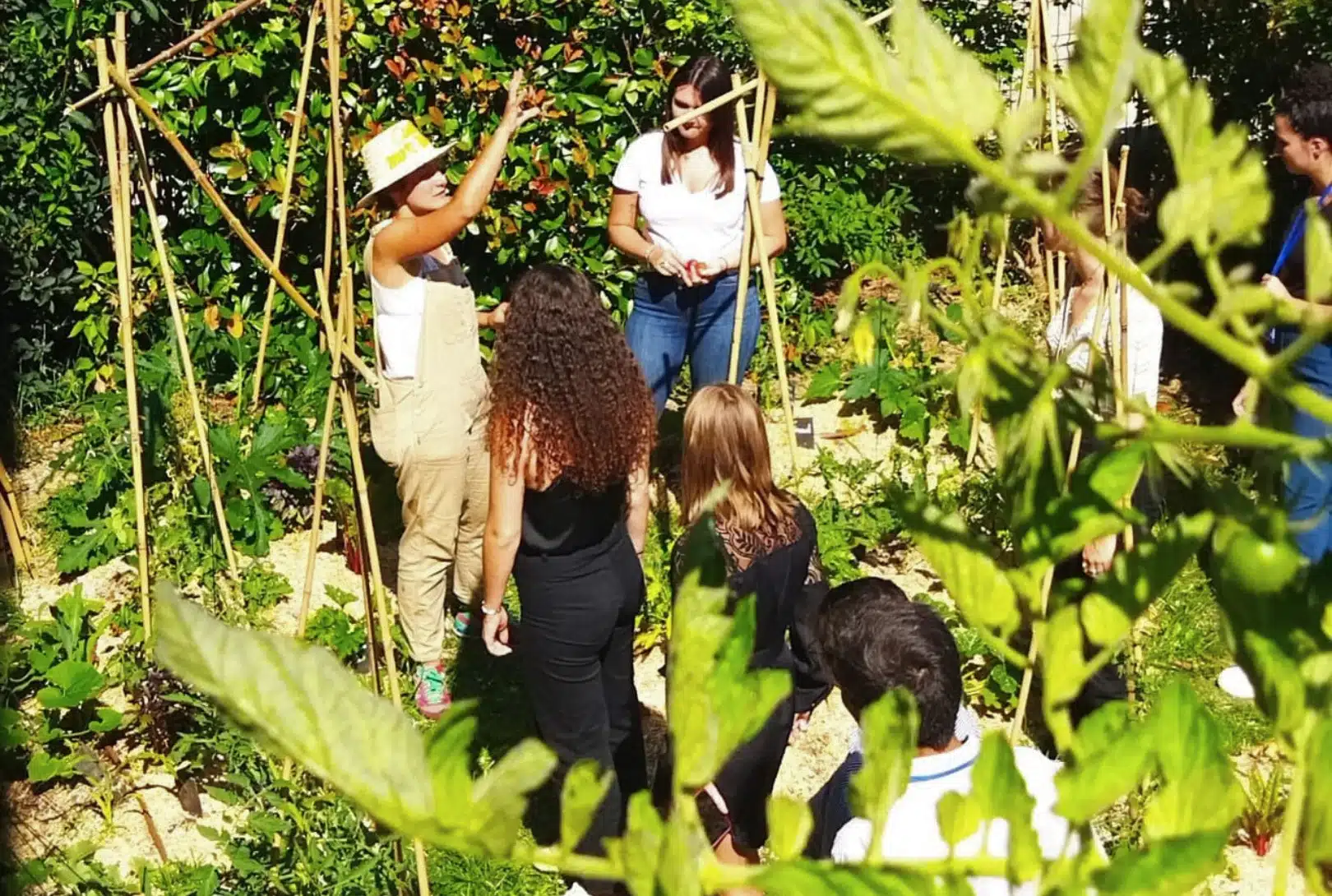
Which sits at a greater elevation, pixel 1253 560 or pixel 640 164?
pixel 1253 560

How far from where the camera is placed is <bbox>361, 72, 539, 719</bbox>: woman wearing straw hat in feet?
11.3

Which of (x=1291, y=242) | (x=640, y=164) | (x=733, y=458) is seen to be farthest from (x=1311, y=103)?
(x=640, y=164)

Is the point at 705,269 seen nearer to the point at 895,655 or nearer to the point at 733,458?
the point at 733,458

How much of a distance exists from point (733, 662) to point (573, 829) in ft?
0.29

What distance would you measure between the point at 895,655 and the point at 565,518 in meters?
0.96

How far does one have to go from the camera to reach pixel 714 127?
3.98 m

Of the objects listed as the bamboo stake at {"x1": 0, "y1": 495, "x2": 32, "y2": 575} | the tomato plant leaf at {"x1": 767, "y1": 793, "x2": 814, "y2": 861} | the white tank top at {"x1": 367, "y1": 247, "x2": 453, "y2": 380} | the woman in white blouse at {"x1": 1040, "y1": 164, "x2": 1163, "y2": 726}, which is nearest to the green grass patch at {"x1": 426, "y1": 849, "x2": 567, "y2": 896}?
the white tank top at {"x1": 367, "y1": 247, "x2": 453, "y2": 380}

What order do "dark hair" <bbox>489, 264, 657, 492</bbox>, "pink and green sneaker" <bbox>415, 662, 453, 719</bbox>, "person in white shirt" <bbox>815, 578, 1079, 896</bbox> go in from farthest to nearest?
1. "pink and green sneaker" <bbox>415, 662, 453, 719</bbox>
2. "dark hair" <bbox>489, 264, 657, 492</bbox>
3. "person in white shirt" <bbox>815, 578, 1079, 896</bbox>

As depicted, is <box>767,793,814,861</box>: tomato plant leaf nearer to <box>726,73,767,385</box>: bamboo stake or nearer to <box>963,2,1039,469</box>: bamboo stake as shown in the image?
<box>963,2,1039,469</box>: bamboo stake

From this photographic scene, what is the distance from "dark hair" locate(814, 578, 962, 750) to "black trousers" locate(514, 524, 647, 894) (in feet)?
2.29

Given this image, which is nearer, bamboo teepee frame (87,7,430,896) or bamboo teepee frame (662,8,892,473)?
bamboo teepee frame (87,7,430,896)

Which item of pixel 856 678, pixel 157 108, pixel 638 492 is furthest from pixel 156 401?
pixel 856 678

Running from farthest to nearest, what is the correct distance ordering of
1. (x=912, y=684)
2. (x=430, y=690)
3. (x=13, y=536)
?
(x=13, y=536) < (x=430, y=690) < (x=912, y=684)

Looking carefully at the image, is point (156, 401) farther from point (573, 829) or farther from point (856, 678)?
point (573, 829)
